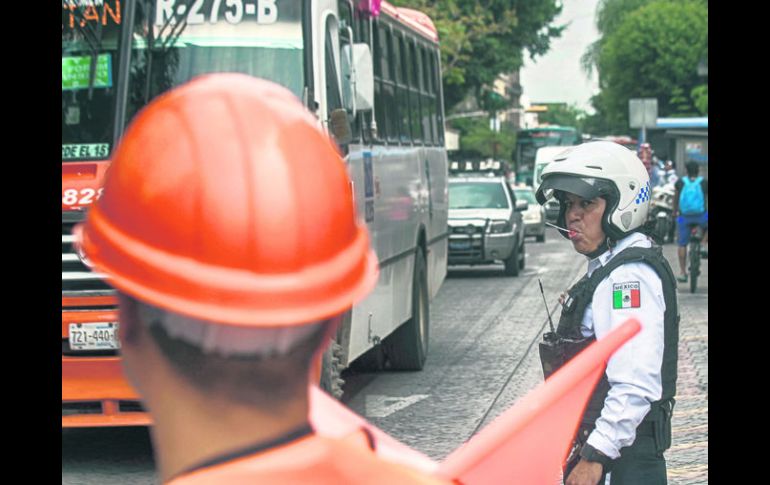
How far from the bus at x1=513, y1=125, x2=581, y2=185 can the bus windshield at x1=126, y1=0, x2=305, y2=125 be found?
54327 millimetres

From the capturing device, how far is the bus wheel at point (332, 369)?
321 inches

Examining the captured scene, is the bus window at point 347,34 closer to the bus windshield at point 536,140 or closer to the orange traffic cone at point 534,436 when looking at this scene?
the orange traffic cone at point 534,436

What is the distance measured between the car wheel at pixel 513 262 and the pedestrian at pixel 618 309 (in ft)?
68.5

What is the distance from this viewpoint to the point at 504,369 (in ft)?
41.7

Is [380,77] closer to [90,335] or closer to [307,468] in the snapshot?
[90,335]

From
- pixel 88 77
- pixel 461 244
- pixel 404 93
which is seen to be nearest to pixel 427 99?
pixel 404 93

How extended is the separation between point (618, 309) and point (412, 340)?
28.5 ft

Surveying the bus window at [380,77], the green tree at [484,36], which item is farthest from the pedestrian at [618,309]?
the green tree at [484,36]

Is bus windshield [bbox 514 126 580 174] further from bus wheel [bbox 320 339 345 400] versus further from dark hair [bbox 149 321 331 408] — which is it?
dark hair [bbox 149 321 331 408]

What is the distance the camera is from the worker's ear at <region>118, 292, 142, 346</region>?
129 centimetres

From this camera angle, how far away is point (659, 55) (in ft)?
266
